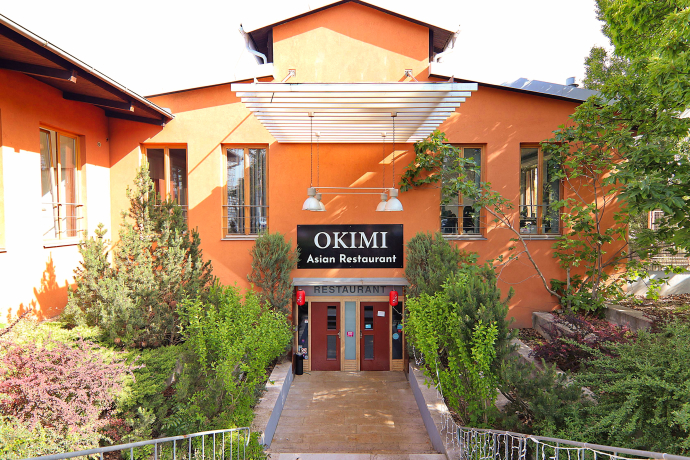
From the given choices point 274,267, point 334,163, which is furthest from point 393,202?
point 274,267

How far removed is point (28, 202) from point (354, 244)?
668 cm

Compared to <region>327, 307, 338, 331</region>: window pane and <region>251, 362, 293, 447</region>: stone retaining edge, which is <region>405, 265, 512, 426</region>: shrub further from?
<region>327, 307, 338, 331</region>: window pane

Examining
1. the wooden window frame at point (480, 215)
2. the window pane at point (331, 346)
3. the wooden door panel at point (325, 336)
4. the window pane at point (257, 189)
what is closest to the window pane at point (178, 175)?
the window pane at point (257, 189)

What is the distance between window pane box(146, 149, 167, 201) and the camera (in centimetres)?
992

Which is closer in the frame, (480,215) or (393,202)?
(393,202)

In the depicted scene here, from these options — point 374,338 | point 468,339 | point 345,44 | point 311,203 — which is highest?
point 345,44

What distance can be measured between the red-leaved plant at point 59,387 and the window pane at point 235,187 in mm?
5151

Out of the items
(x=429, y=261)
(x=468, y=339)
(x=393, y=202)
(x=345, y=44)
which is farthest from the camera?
(x=345, y=44)

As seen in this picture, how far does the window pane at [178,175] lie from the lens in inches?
395

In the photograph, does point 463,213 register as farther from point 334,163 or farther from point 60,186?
point 60,186

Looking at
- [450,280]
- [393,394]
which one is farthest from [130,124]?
[393,394]

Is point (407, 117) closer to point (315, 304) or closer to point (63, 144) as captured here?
point (315, 304)

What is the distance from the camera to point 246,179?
33.4ft

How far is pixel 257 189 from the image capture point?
10219 millimetres
